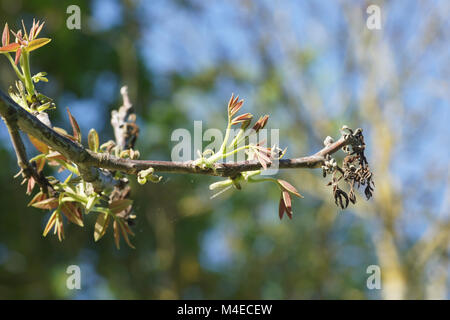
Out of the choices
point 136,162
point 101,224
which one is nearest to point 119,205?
point 101,224

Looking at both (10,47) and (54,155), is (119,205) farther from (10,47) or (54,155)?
(10,47)

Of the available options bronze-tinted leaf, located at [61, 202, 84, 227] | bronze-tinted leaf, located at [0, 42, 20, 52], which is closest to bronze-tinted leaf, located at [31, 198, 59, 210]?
bronze-tinted leaf, located at [61, 202, 84, 227]

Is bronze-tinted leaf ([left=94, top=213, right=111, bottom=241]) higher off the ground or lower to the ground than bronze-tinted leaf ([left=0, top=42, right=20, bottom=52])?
lower

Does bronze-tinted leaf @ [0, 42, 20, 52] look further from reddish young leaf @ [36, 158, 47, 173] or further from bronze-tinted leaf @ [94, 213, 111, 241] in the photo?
bronze-tinted leaf @ [94, 213, 111, 241]

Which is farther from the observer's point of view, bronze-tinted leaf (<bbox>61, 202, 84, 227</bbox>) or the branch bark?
bronze-tinted leaf (<bbox>61, 202, 84, 227</bbox>)

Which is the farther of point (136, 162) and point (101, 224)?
point (101, 224)

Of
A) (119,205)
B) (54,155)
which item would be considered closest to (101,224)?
(119,205)

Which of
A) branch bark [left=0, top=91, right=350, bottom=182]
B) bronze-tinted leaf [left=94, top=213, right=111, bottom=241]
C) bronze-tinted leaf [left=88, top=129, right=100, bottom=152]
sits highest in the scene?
bronze-tinted leaf [left=88, top=129, right=100, bottom=152]

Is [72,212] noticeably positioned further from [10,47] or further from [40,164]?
[10,47]

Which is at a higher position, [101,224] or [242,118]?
[242,118]

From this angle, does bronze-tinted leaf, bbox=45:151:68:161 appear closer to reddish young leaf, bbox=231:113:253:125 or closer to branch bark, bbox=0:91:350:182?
branch bark, bbox=0:91:350:182
